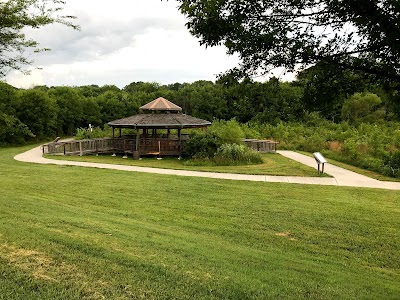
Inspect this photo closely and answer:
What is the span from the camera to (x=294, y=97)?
5102 mm

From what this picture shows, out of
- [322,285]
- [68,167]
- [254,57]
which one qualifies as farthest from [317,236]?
[68,167]

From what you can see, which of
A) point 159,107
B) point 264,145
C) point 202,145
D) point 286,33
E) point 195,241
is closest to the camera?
point 286,33

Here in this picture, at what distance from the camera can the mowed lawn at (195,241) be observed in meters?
4.21

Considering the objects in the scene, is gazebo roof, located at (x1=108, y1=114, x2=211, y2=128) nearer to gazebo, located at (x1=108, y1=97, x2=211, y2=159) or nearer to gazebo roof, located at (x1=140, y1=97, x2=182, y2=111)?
gazebo, located at (x1=108, y1=97, x2=211, y2=159)

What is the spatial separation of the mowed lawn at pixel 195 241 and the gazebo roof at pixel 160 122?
33.6 ft

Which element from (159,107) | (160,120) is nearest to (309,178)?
(160,120)

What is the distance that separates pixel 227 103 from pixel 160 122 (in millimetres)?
21536

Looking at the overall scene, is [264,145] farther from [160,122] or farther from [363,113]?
[363,113]

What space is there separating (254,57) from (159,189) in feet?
25.3

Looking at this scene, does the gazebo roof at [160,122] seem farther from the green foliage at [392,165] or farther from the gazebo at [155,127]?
the green foliage at [392,165]

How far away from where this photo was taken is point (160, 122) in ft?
73.3

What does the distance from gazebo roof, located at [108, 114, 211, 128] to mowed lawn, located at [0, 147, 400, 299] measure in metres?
10.2

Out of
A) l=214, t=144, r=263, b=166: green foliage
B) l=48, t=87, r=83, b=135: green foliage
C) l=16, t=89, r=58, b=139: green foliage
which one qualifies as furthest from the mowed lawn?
l=48, t=87, r=83, b=135: green foliage

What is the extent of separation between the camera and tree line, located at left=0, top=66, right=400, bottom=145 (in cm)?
464
